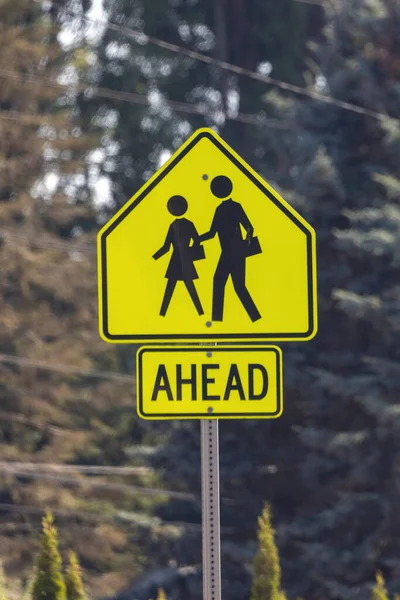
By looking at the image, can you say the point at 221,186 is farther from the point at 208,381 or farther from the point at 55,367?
the point at 55,367

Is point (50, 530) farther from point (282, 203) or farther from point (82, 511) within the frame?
point (82, 511)

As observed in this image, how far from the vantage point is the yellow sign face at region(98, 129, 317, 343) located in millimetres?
3578

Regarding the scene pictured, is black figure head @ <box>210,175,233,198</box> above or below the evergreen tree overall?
below

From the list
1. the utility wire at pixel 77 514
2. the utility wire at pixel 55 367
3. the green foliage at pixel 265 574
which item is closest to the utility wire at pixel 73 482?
the utility wire at pixel 77 514

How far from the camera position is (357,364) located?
1416 cm

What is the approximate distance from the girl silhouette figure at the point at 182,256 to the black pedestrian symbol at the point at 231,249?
0.05 meters

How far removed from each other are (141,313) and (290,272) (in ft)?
1.67

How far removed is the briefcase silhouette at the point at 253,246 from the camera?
11.9 ft

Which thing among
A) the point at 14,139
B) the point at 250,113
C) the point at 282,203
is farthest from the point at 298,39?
the point at 282,203

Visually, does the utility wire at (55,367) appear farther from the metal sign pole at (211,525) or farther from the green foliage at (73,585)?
the metal sign pole at (211,525)

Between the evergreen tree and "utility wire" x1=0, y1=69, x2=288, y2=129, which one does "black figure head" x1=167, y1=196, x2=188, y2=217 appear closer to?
"utility wire" x1=0, y1=69, x2=288, y2=129

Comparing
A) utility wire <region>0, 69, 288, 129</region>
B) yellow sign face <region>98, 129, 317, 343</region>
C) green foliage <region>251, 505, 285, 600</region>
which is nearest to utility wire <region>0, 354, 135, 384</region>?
utility wire <region>0, 69, 288, 129</region>

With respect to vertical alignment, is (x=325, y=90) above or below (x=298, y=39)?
below

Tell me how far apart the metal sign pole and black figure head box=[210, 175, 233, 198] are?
2.71 feet
